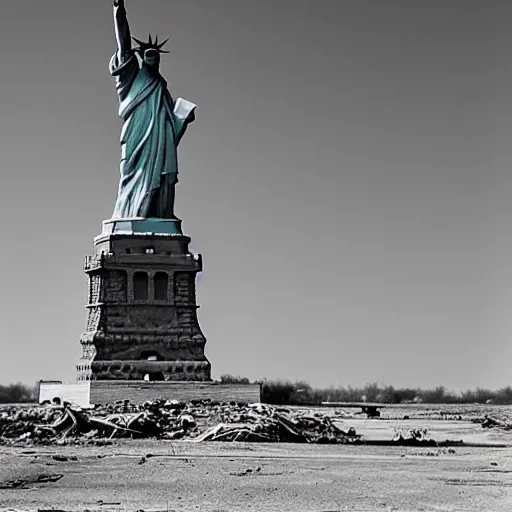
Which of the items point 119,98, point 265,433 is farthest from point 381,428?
point 119,98

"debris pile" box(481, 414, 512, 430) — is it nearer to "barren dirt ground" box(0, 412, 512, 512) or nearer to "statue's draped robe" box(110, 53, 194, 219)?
"barren dirt ground" box(0, 412, 512, 512)

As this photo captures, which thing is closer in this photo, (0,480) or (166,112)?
(0,480)

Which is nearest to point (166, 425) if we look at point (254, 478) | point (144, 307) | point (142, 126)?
point (144, 307)

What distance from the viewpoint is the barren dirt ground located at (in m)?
21.3

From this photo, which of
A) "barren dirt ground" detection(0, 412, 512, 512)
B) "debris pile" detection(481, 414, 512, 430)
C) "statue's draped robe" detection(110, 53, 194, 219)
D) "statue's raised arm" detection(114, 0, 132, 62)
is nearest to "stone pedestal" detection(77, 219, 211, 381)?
"statue's draped robe" detection(110, 53, 194, 219)

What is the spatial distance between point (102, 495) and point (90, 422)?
14957mm

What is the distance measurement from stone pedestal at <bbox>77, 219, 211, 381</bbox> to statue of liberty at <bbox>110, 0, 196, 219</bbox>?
67.6 inches

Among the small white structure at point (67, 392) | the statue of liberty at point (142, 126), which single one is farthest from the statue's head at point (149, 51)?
the small white structure at point (67, 392)

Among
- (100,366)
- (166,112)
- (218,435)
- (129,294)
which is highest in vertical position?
(166,112)

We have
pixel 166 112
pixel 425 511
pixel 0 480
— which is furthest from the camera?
pixel 166 112

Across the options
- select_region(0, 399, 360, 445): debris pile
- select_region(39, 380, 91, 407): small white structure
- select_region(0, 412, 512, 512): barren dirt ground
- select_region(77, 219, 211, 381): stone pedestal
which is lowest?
select_region(0, 412, 512, 512): barren dirt ground

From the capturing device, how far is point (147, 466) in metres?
27.5

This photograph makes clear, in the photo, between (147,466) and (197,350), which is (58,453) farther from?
(197,350)

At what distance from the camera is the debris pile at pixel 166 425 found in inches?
1411
